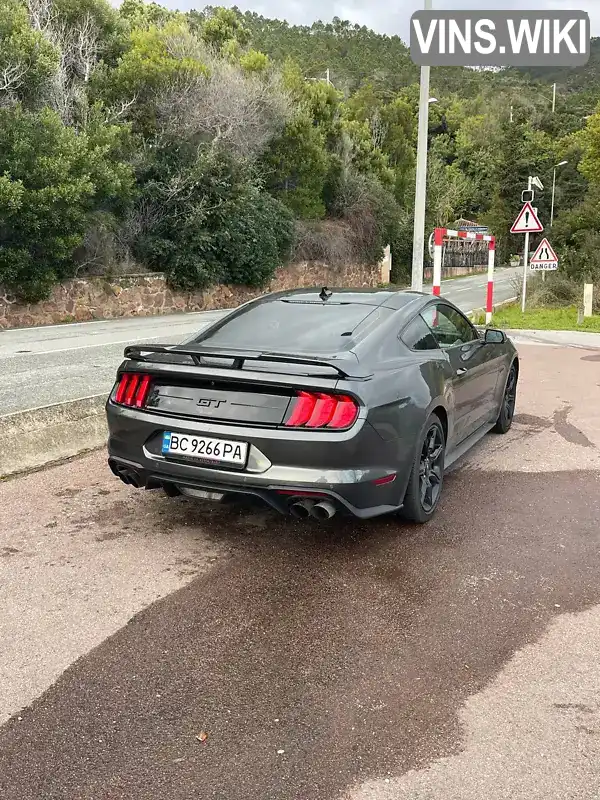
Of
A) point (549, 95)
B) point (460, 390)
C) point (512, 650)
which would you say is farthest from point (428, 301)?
point (549, 95)

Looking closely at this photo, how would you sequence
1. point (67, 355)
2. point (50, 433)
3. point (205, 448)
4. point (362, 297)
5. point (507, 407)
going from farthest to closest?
point (67, 355), point (507, 407), point (50, 433), point (362, 297), point (205, 448)

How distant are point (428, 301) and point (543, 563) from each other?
84.5 inches

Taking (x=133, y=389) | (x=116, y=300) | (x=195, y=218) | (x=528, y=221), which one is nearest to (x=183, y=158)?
(x=195, y=218)

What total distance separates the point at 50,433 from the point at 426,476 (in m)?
3.13

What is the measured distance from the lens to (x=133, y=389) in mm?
4434

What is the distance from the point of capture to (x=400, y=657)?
10.3 ft

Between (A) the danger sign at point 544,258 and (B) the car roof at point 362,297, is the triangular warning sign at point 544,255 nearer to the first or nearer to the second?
(A) the danger sign at point 544,258

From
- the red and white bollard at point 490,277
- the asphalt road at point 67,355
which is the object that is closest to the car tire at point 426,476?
the asphalt road at point 67,355

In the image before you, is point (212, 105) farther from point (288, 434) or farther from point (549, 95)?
point (549, 95)

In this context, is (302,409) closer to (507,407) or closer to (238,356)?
(238,356)

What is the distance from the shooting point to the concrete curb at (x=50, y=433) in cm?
561

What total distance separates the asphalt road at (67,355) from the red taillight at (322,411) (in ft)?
13.2

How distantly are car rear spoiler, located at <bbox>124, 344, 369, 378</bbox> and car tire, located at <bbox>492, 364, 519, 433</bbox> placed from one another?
335 centimetres

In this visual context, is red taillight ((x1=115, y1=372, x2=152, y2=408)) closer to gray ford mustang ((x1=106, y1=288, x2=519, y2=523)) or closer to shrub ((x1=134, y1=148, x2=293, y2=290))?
gray ford mustang ((x1=106, y1=288, x2=519, y2=523))
